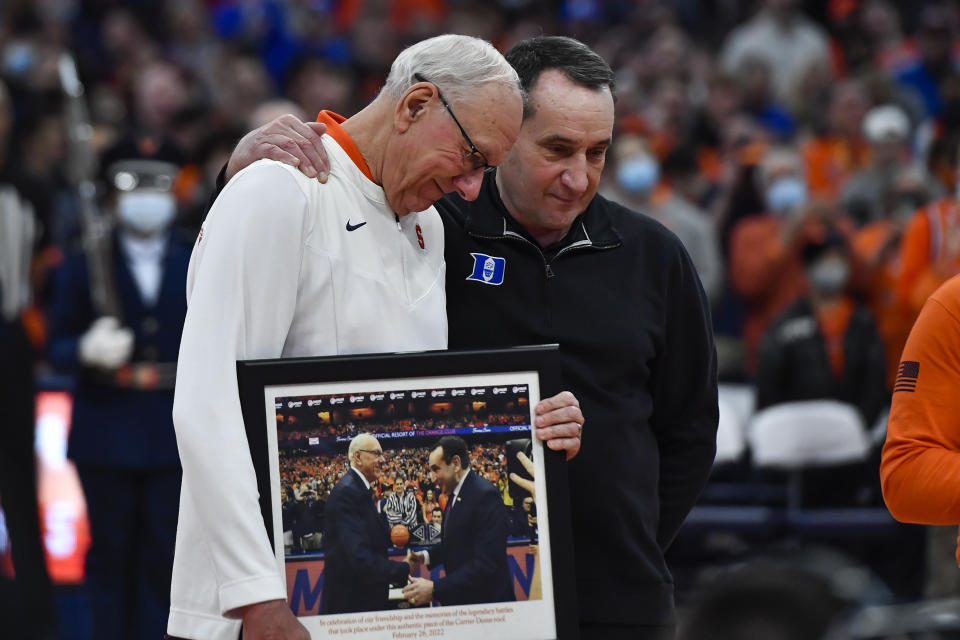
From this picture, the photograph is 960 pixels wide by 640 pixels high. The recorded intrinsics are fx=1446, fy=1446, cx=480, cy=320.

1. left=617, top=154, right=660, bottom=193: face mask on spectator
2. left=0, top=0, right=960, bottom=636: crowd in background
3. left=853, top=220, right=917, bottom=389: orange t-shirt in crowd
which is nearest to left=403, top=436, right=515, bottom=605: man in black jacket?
left=0, top=0, right=960, bottom=636: crowd in background

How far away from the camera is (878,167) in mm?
10039

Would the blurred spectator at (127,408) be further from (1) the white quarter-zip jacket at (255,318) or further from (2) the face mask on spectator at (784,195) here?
(2) the face mask on spectator at (784,195)

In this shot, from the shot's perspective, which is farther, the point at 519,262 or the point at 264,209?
the point at 519,262

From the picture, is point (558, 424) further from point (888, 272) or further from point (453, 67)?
point (888, 272)

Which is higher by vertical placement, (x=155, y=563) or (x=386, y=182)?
(x=386, y=182)

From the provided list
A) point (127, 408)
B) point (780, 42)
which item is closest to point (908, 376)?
point (127, 408)

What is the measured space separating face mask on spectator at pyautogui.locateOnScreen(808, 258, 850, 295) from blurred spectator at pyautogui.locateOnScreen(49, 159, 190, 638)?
3.69 m

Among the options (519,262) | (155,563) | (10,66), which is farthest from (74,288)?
(10,66)

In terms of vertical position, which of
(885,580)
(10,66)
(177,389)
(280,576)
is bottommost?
(885,580)

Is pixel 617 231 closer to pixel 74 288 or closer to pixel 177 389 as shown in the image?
pixel 177 389

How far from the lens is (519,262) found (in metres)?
3.68

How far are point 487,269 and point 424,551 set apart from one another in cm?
86

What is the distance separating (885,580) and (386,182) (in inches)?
222

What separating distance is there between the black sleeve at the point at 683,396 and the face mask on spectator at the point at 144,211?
396cm
